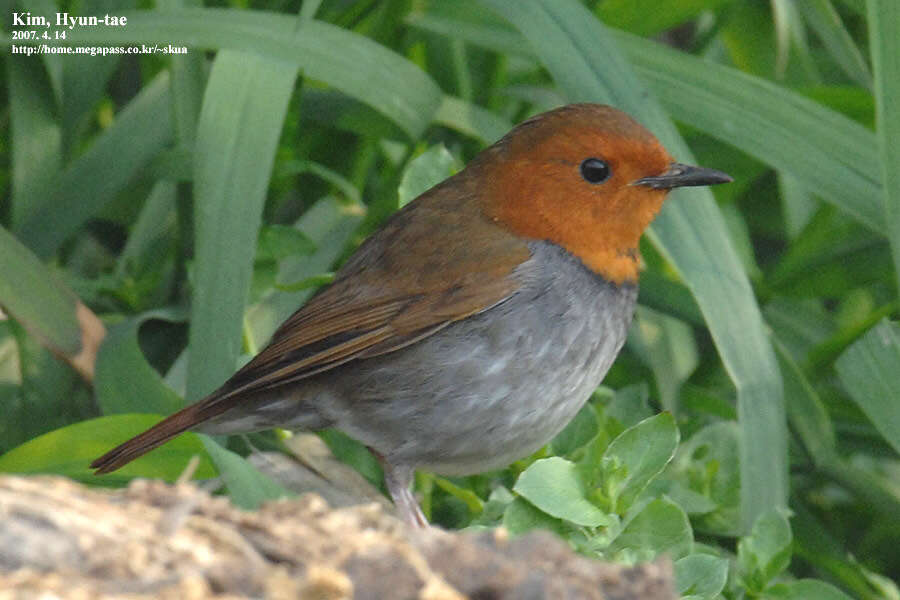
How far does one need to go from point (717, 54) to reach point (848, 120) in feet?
2.99

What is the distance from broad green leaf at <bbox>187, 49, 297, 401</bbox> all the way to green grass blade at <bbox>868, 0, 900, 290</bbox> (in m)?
1.17

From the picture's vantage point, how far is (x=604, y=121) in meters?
2.76

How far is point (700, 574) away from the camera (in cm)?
195

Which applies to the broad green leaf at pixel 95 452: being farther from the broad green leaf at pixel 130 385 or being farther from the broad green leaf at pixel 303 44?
the broad green leaf at pixel 303 44

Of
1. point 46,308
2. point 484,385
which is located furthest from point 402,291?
point 46,308

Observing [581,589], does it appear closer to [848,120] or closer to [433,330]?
[433,330]

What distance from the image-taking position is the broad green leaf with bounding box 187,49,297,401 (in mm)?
2609

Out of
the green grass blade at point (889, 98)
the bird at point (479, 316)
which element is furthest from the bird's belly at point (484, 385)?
the green grass blade at point (889, 98)

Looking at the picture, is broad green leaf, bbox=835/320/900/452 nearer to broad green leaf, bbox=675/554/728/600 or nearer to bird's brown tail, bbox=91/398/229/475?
broad green leaf, bbox=675/554/728/600

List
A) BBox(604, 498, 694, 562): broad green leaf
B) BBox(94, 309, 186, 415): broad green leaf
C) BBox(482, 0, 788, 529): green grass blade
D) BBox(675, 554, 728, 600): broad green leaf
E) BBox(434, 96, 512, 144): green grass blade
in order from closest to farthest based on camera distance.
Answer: BBox(675, 554, 728, 600): broad green leaf < BBox(604, 498, 694, 562): broad green leaf < BBox(482, 0, 788, 529): green grass blade < BBox(94, 309, 186, 415): broad green leaf < BBox(434, 96, 512, 144): green grass blade

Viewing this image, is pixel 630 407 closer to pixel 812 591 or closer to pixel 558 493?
pixel 812 591

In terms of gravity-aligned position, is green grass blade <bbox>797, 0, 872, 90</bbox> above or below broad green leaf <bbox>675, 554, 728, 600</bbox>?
above

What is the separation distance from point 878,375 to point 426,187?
1.01 m

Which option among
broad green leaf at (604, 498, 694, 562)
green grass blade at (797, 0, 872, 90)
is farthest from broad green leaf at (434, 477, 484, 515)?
green grass blade at (797, 0, 872, 90)
